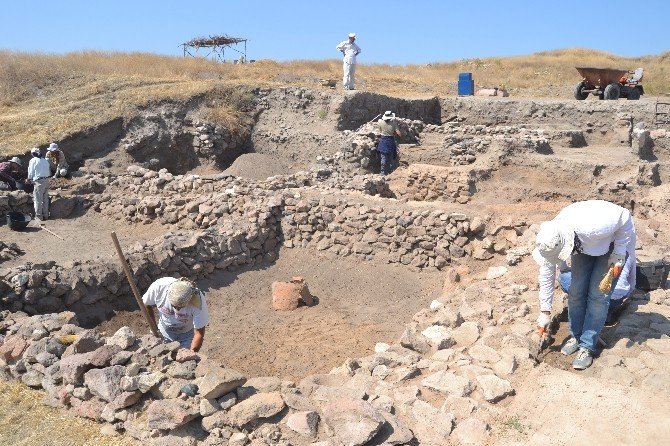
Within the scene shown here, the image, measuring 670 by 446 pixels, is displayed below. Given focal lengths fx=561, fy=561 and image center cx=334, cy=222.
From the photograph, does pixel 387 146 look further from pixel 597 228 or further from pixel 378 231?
pixel 597 228

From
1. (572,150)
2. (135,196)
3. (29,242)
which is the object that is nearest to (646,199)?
(572,150)

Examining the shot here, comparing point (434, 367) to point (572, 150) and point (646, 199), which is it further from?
point (572, 150)

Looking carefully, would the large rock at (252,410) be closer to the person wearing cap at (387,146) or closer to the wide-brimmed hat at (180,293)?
the wide-brimmed hat at (180,293)

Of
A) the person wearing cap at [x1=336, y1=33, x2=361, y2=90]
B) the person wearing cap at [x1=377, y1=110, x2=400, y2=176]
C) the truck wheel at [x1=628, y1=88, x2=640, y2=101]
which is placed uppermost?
the person wearing cap at [x1=336, y1=33, x2=361, y2=90]

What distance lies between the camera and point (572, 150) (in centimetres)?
1462

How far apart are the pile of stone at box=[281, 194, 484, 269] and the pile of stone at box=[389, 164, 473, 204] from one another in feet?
10.5

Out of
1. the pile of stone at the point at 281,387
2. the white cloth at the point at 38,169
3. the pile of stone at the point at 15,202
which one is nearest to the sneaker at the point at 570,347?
the pile of stone at the point at 281,387

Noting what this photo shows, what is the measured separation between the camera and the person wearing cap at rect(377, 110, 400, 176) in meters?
14.2

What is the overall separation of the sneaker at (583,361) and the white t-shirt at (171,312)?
319cm

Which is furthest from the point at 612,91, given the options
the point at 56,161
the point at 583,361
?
the point at 56,161

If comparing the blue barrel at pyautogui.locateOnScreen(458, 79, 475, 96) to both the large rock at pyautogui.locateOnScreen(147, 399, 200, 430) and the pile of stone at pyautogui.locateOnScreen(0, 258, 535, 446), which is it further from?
the large rock at pyautogui.locateOnScreen(147, 399, 200, 430)

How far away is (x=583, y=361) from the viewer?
14.6ft

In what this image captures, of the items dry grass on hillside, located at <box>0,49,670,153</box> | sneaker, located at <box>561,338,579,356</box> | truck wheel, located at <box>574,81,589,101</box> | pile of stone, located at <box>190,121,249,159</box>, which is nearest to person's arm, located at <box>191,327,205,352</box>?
sneaker, located at <box>561,338,579,356</box>

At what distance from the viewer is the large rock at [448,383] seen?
14.0ft
